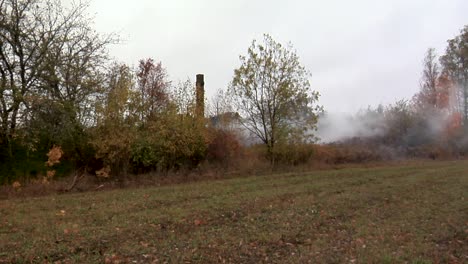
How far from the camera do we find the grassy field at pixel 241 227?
20.8 ft

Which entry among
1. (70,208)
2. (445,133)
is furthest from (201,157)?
(445,133)

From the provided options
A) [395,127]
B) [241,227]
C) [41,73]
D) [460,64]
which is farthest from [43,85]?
[460,64]

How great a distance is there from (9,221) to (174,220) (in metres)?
3.84

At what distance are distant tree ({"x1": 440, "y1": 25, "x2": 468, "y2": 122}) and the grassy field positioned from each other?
34.3 m

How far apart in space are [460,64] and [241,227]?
43.9m

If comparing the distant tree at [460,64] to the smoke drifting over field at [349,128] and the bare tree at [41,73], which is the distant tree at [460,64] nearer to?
the smoke drifting over field at [349,128]

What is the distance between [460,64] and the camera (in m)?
43.5

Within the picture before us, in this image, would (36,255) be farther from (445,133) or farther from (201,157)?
(445,133)

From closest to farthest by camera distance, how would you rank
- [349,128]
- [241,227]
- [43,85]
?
[241,227]
[43,85]
[349,128]

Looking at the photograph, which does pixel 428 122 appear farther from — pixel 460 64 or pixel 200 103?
pixel 200 103

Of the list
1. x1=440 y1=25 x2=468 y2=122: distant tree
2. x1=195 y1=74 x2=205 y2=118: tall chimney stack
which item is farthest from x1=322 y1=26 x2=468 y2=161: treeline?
x1=195 y1=74 x2=205 y2=118: tall chimney stack

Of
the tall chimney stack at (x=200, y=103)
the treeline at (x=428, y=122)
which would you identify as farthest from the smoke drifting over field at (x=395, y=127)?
the tall chimney stack at (x=200, y=103)

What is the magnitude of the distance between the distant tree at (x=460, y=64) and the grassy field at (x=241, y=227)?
34337 millimetres

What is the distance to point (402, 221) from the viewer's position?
8.99 m
